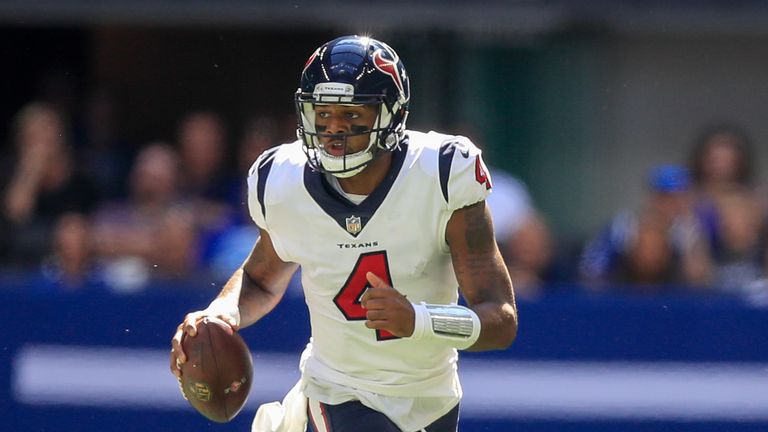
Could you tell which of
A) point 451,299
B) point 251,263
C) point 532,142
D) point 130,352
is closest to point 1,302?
point 130,352

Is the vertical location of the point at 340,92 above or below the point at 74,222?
above

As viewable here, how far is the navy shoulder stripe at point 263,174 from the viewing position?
13.8ft

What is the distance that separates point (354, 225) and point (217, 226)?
3266 millimetres

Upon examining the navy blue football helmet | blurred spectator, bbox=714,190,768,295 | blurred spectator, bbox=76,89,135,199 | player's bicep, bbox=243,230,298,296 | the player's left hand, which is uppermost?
the navy blue football helmet

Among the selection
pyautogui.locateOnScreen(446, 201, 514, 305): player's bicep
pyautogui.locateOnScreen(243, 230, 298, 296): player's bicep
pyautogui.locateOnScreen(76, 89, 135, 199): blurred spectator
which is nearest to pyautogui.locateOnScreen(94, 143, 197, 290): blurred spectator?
pyautogui.locateOnScreen(76, 89, 135, 199): blurred spectator

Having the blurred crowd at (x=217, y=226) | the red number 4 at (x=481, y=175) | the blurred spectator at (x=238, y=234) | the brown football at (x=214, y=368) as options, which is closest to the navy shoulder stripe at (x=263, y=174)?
the brown football at (x=214, y=368)

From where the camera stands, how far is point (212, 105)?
9219mm

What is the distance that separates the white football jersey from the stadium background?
222cm

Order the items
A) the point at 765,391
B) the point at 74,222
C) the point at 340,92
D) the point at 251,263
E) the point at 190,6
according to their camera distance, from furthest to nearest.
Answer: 1. the point at 190,6
2. the point at 74,222
3. the point at 765,391
4. the point at 251,263
5. the point at 340,92

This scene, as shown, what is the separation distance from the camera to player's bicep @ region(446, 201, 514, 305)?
3943 millimetres

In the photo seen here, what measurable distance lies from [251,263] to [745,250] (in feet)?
12.2

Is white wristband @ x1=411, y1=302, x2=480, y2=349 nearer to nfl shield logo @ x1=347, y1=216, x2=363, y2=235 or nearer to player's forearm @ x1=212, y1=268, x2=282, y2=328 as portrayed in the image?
nfl shield logo @ x1=347, y1=216, x2=363, y2=235

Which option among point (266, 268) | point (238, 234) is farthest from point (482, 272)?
point (238, 234)

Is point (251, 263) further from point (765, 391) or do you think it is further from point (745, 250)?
point (745, 250)
